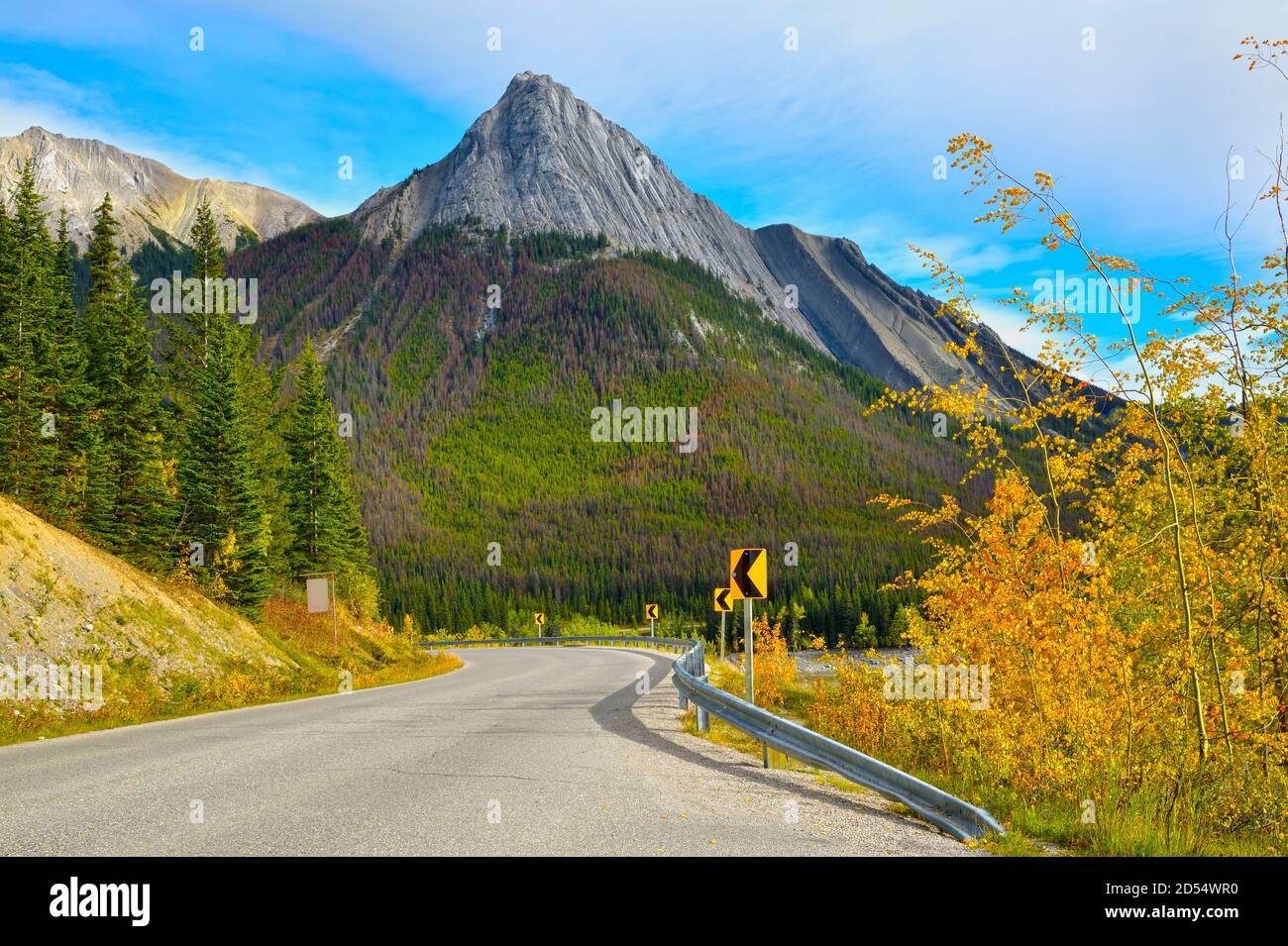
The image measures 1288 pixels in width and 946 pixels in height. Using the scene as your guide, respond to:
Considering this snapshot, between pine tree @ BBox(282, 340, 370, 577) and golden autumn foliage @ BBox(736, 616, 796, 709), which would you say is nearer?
golden autumn foliage @ BBox(736, 616, 796, 709)

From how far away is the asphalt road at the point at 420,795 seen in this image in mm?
A: 5738

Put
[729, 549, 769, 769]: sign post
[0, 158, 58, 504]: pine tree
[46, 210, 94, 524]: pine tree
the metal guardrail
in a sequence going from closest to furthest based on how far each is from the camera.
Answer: the metal guardrail < [729, 549, 769, 769]: sign post < [0, 158, 58, 504]: pine tree < [46, 210, 94, 524]: pine tree

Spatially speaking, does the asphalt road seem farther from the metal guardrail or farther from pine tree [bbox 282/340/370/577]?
pine tree [bbox 282/340/370/577]

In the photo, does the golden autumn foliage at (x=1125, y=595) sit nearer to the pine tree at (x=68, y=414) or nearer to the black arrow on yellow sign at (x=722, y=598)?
the black arrow on yellow sign at (x=722, y=598)

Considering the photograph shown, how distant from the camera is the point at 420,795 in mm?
7289

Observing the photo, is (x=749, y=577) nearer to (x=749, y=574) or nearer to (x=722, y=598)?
(x=749, y=574)

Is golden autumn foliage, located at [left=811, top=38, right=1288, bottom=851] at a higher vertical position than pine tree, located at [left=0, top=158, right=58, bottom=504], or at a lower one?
lower

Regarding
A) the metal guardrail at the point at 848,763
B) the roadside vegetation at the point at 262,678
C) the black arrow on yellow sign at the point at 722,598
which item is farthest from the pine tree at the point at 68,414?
the metal guardrail at the point at 848,763

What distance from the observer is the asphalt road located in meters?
5.74

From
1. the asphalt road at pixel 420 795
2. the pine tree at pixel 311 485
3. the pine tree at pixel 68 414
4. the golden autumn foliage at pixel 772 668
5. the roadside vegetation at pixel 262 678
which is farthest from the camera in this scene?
the pine tree at pixel 311 485

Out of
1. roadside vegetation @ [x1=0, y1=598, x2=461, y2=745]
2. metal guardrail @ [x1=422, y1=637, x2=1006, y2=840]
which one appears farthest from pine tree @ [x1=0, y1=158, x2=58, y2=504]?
metal guardrail @ [x1=422, y1=637, x2=1006, y2=840]
